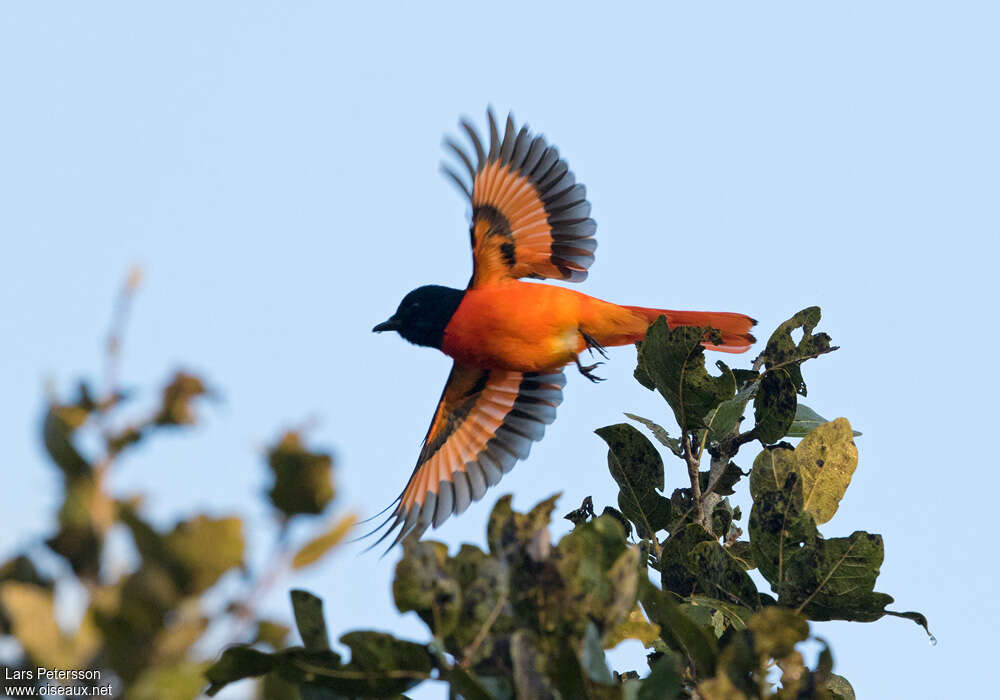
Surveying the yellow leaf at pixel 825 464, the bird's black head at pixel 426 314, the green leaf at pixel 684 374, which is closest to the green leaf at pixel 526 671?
the yellow leaf at pixel 825 464

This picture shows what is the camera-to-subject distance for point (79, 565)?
3.47 ft

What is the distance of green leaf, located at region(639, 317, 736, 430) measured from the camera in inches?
114

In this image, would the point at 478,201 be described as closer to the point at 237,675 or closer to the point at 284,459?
the point at 237,675

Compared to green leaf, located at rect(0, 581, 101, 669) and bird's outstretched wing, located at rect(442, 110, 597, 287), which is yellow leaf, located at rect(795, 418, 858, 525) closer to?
green leaf, located at rect(0, 581, 101, 669)

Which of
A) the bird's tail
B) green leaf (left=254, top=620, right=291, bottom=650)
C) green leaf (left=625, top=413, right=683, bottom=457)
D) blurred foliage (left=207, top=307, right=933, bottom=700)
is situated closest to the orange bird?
the bird's tail

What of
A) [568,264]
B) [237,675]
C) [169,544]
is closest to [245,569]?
[169,544]

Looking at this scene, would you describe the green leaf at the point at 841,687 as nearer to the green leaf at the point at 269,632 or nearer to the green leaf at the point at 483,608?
the green leaf at the point at 483,608

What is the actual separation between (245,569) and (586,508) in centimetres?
229

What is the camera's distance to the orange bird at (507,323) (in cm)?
512

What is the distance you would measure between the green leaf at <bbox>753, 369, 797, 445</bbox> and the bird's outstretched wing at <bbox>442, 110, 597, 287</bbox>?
2.58 m

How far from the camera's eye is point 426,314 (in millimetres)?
5340

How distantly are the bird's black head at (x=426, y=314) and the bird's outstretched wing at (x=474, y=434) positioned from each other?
0.46 m

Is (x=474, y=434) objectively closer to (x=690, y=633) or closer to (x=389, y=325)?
(x=389, y=325)

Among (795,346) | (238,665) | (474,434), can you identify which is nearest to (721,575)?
(795,346)
